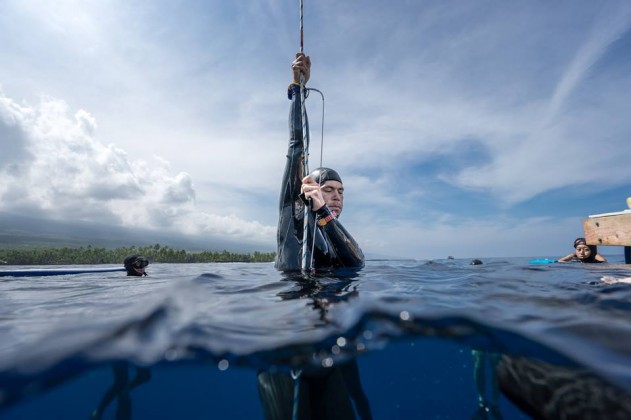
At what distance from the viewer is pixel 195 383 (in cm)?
429

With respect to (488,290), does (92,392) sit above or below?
below

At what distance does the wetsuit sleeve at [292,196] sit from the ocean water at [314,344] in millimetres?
1179

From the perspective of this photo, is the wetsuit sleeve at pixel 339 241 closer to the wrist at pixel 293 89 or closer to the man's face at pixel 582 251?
the wrist at pixel 293 89

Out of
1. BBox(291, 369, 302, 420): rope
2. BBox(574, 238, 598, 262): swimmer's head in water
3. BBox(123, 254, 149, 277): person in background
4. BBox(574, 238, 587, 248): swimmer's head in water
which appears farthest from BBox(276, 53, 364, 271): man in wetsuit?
BBox(574, 238, 587, 248): swimmer's head in water

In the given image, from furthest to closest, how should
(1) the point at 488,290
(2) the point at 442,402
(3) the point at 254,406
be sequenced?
(2) the point at 442,402, (3) the point at 254,406, (1) the point at 488,290

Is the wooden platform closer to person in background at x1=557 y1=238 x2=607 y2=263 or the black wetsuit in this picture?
person in background at x1=557 y1=238 x2=607 y2=263

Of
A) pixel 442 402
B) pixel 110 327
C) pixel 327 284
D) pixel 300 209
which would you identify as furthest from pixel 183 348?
pixel 442 402

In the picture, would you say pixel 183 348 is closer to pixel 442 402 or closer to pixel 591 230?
pixel 442 402

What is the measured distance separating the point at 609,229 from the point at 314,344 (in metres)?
9.37

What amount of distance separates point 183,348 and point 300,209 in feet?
10.9

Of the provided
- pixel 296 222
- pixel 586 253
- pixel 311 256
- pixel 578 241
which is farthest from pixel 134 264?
pixel 578 241

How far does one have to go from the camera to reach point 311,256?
17.1ft

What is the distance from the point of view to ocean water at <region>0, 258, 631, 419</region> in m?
2.58

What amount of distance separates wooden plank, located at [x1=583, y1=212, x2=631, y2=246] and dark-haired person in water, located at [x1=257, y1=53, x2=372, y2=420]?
6957 millimetres
